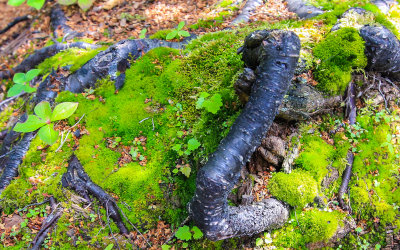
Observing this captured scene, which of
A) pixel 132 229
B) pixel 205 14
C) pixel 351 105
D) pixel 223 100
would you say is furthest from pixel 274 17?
pixel 132 229

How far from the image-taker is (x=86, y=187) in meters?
3.48

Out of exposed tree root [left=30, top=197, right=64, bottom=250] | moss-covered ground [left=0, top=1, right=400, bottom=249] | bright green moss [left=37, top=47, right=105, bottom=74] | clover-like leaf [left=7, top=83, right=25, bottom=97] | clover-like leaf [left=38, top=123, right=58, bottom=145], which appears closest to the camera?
exposed tree root [left=30, top=197, right=64, bottom=250]

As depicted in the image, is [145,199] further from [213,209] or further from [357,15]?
[357,15]

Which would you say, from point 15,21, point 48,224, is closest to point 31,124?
point 48,224

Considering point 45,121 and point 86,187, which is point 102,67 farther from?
point 86,187

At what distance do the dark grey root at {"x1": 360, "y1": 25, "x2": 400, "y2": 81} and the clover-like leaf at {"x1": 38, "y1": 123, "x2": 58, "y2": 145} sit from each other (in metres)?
4.87

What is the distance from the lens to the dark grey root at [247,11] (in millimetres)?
5773

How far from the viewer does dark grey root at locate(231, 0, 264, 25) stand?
577cm

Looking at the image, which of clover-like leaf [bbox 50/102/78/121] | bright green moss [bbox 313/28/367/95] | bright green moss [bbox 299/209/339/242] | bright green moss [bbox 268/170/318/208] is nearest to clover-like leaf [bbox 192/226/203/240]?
bright green moss [bbox 268/170/318/208]

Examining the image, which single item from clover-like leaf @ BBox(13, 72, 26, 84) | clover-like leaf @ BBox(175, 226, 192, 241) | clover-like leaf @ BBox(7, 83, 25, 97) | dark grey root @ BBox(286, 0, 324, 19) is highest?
dark grey root @ BBox(286, 0, 324, 19)

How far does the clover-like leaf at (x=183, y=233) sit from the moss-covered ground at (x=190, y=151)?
0.24 meters

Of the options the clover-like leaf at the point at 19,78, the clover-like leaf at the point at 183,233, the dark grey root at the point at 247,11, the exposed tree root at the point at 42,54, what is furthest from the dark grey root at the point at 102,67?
the clover-like leaf at the point at 183,233

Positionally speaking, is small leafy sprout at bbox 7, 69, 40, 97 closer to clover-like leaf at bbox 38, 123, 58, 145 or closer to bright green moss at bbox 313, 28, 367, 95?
clover-like leaf at bbox 38, 123, 58, 145

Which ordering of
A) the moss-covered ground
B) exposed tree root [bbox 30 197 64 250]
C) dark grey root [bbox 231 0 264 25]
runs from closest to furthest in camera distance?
exposed tree root [bbox 30 197 64 250] < the moss-covered ground < dark grey root [bbox 231 0 264 25]
